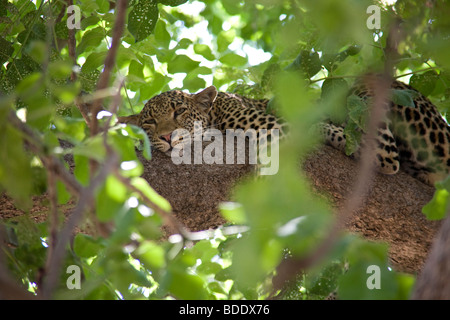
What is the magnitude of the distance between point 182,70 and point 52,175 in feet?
10.6

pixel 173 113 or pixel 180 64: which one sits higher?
pixel 180 64

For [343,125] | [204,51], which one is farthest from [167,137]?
[343,125]

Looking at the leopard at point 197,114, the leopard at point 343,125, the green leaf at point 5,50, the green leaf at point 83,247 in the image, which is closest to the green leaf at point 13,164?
the green leaf at point 83,247

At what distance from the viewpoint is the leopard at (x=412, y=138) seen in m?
4.26

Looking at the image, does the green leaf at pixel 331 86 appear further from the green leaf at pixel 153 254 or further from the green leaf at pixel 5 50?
the green leaf at pixel 153 254

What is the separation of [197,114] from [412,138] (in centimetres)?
221

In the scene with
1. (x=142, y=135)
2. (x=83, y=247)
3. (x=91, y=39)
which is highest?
(x=91, y=39)

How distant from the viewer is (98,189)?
1333 mm

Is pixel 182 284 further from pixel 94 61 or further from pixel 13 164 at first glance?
pixel 94 61

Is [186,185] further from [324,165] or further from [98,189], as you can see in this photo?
[98,189]

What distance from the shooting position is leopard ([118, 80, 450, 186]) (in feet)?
14.2

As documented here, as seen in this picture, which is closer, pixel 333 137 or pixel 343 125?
pixel 333 137

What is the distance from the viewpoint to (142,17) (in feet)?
10.2
